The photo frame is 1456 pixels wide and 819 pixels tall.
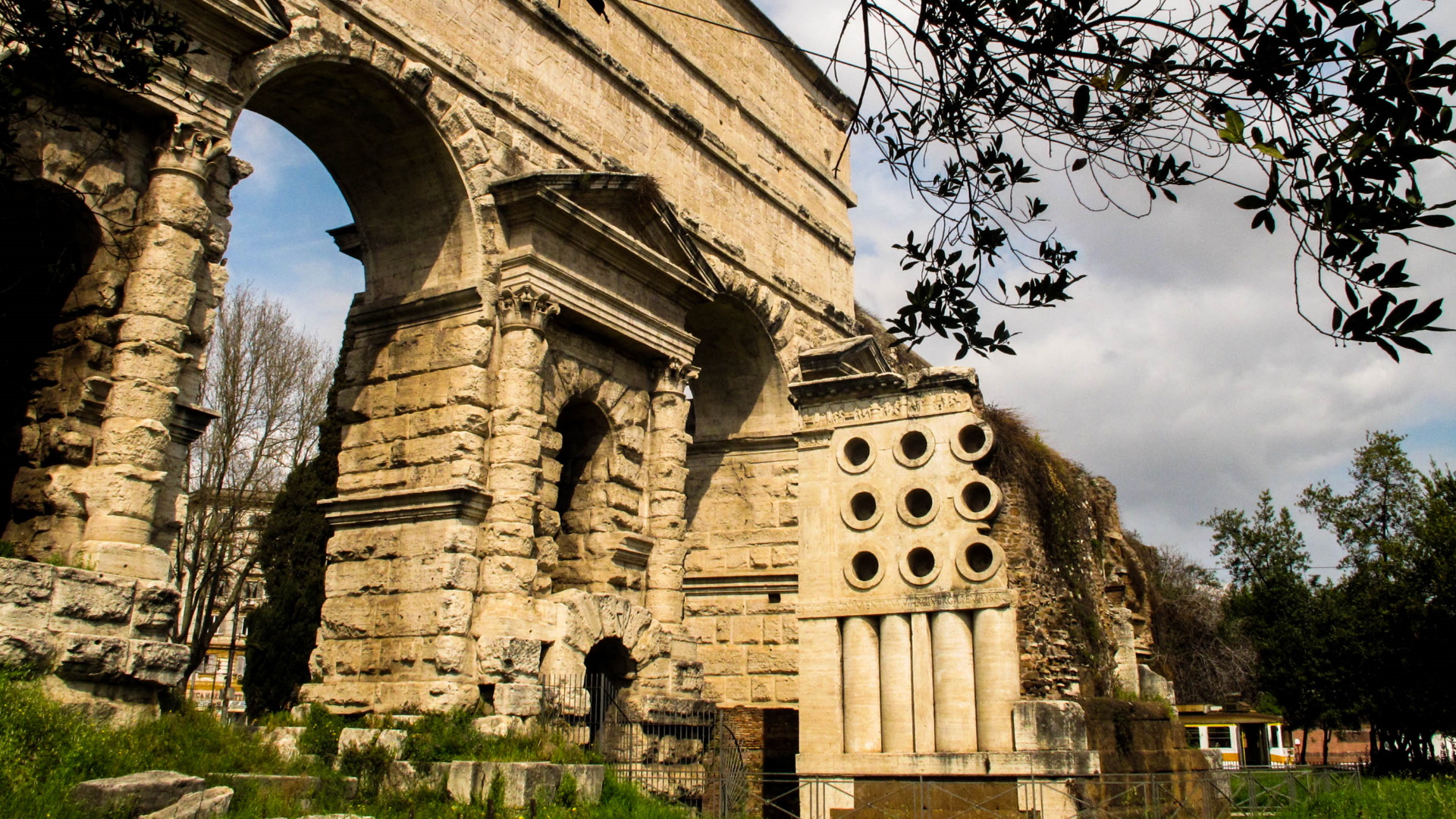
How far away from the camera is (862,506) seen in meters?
10.5

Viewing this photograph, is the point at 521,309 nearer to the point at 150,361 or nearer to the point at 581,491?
the point at 581,491

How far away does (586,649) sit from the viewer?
35.4 feet

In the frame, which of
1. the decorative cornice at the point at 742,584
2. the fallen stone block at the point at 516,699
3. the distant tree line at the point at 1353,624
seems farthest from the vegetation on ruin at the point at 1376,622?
the fallen stone block at the point at 516,699

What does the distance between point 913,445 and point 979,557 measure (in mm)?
1295

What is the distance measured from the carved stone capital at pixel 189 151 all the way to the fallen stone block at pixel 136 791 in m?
4.32

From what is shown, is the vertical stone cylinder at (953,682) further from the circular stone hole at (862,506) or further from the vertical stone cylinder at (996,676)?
the circular stone hole at (862,506)

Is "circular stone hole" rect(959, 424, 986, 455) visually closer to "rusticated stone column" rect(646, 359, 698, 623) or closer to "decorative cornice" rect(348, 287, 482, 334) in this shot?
"rusticated stone column" rect(646, 359, 698, 623)

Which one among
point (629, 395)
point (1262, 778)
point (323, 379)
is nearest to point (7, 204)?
point (629, 395)

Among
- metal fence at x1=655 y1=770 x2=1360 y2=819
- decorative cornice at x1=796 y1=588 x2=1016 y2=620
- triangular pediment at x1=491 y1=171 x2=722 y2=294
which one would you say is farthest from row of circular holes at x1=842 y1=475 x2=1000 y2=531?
triangular pediment at x1=491 y1=171 x2=722 y2=294

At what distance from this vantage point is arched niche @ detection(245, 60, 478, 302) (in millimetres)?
10555

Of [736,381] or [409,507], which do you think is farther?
[736,381]

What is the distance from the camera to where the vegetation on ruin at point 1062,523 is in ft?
34.0

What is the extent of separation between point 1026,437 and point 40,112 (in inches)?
362

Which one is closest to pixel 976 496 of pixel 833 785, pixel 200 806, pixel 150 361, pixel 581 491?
pixel 833 785
